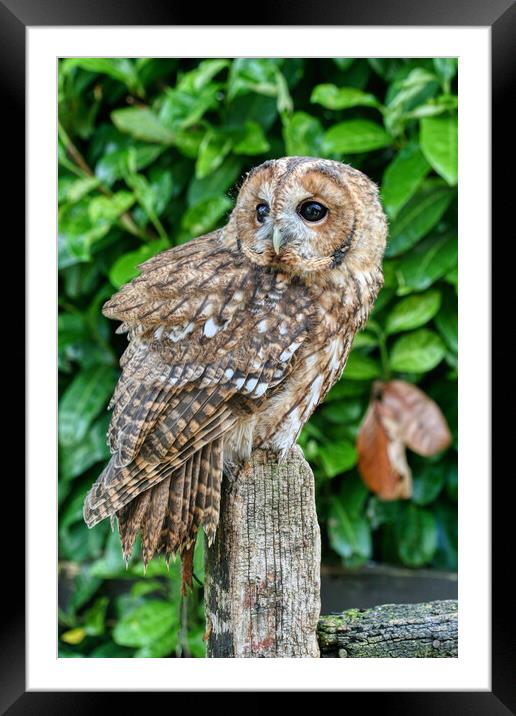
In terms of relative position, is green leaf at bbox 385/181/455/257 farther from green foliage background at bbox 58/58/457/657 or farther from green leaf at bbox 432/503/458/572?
green leaf at bbox 432/503/458/572

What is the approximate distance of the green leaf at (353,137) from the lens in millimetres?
2283

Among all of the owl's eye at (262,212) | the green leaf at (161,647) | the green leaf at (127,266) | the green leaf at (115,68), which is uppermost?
the green leaf at (115,68)

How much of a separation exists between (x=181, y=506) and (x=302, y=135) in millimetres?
1278

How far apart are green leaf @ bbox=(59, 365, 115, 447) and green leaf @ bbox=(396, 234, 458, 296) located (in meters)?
1.00

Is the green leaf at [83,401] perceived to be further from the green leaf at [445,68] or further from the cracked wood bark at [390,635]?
the green leaf at [445,68]

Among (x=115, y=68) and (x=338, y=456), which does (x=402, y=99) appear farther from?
(x=338, y=456)

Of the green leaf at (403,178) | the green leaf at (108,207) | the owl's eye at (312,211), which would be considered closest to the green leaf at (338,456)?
the green leaf at (403,178)

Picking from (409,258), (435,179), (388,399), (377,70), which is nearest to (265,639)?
(388,399)

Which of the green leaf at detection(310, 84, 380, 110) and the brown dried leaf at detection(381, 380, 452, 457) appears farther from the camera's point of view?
the brown dried leaf at detection(381, 380, 452, 457)

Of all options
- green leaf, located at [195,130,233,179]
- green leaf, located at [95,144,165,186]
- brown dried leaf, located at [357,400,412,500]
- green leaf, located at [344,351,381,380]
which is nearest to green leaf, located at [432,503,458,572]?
brown dried leaf, located at [357,400,412,500]

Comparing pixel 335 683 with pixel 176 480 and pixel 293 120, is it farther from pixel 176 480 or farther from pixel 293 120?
pixel 293 120

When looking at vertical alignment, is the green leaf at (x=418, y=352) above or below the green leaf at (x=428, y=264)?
below

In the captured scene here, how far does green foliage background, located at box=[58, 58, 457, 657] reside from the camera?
90.8 inches
